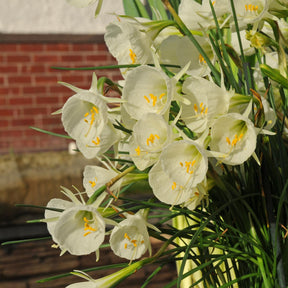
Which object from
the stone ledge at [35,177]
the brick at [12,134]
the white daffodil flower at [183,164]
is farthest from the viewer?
the brick at [12,134]

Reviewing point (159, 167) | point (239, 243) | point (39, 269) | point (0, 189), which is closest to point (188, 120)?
point (159, 167)

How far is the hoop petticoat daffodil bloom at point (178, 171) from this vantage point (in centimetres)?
48

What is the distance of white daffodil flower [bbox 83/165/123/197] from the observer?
1.88ft

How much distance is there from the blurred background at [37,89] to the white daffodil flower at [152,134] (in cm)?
335

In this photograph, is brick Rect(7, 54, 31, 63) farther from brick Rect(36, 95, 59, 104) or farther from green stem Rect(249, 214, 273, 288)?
green stem Rect(249, 214, 273, 288)

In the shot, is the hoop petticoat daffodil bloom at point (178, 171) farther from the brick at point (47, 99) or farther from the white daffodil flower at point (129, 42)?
the brick at point (47, 99)

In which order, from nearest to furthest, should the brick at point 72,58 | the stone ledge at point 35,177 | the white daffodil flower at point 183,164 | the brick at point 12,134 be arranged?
the white daffodil flower at point 183,164 < the stone ledge at point 35,177 < the brick at point 12,134 < the brick at point 72,58

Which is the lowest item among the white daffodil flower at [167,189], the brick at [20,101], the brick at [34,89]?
the brick at [20,101]

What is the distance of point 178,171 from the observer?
1.62ft

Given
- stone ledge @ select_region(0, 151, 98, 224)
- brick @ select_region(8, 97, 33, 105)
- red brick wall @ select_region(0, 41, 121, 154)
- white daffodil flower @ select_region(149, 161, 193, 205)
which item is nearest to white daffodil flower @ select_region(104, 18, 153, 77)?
white daffodil flower @ select_region(149, 161, 193, 205)

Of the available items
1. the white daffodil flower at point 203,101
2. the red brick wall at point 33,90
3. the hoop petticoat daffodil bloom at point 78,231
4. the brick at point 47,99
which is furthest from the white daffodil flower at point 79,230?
the brick at point 47,99

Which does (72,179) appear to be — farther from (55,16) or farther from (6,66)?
(55,16)

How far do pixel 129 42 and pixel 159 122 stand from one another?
106 millimetres

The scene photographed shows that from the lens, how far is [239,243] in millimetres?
582
